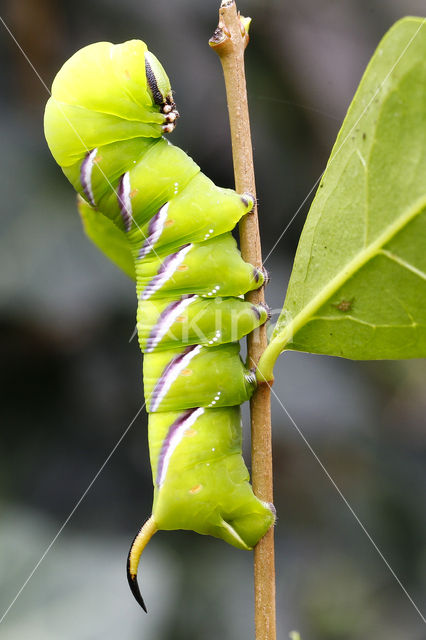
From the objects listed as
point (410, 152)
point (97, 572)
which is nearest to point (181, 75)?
point (97, 572)

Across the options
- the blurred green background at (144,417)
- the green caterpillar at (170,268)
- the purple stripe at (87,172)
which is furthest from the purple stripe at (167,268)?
the blurred green background at (144,417)

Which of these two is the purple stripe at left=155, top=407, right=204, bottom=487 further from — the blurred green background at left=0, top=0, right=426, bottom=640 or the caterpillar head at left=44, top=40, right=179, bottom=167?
the blurred green background at left=0, top=0, right=426, bottom=640

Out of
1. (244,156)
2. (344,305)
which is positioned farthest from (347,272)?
(244,156)

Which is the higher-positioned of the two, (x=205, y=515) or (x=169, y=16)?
(x=169, y=16)

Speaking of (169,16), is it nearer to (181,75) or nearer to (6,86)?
(181,75)

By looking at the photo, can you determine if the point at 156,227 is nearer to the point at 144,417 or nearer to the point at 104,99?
the point at 104,99
